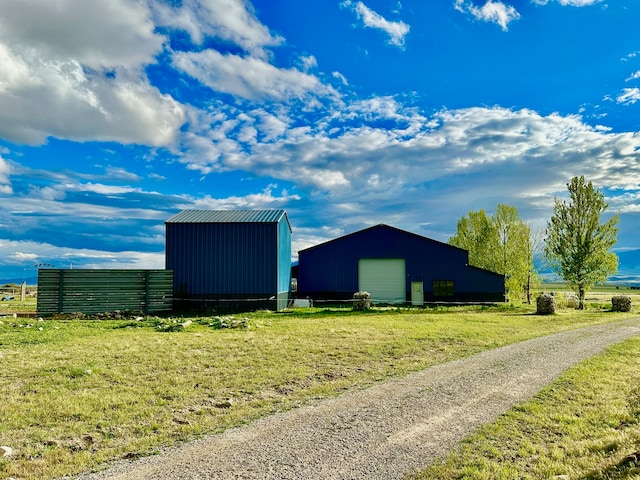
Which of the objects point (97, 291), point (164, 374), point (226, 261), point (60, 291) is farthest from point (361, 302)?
point (164, 374)

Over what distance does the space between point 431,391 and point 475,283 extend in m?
28.0

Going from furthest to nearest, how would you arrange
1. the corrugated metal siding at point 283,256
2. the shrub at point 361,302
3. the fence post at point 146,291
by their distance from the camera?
1. the shrub at point 361,302
2. the corrugated metal siding at point 283,256
3. the fence post at point 146,291

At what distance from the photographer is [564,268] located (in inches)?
1439

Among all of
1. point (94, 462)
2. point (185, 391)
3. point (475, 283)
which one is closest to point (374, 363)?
point (185, 391)

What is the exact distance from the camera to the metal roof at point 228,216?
27391 mm

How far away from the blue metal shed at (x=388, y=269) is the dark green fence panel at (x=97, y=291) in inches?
560

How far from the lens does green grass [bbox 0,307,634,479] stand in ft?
20.2

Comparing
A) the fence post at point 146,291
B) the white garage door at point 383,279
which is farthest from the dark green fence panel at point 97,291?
the white garage door at point 383,279

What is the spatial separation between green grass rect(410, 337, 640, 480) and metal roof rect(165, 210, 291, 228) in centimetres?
2087

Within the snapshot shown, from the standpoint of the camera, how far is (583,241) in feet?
117

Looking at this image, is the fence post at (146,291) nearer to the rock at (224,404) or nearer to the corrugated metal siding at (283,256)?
the corrugated metal siding at (283,256)

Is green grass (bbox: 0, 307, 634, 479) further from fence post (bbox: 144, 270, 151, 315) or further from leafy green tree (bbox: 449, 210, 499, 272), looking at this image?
leafy green tree (bbox: 449, 210, 499, 272)

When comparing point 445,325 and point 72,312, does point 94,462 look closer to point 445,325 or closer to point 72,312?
point 445,325

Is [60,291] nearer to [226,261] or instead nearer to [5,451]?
[226,261]
